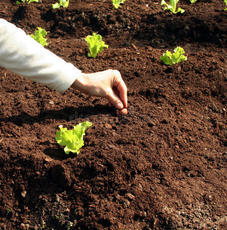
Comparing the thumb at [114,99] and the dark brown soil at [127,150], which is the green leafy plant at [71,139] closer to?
the dark brown soil at [127,150]

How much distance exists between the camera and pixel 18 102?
11.4 ft

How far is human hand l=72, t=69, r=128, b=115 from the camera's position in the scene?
9.33 feet

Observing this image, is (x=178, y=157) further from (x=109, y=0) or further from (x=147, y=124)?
(x=109, y=0)

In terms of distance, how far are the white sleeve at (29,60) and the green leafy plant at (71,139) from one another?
337mm

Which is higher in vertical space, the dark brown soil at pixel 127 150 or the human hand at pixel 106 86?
the human hand at pixel 106 86

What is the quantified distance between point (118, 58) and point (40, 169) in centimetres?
195

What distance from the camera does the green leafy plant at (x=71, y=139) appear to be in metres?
2.73

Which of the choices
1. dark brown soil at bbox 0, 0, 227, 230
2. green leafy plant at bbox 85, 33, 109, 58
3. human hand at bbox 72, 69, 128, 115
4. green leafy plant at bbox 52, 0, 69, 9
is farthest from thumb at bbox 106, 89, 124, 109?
green leafy plant at bbox 52, 0, 69, 9

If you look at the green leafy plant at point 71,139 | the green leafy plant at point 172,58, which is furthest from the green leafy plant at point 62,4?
the green leafy plant at point 71,139

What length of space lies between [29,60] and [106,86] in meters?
0.71

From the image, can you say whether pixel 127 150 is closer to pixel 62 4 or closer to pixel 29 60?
pixel 29 60

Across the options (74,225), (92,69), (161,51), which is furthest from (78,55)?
(74,225)

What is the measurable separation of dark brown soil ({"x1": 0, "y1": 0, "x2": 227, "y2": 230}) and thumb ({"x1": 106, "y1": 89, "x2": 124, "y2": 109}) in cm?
11

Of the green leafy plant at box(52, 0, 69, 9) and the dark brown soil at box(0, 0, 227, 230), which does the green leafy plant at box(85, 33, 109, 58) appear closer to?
the dark brown soil at box(0, 0, 227, 230)
